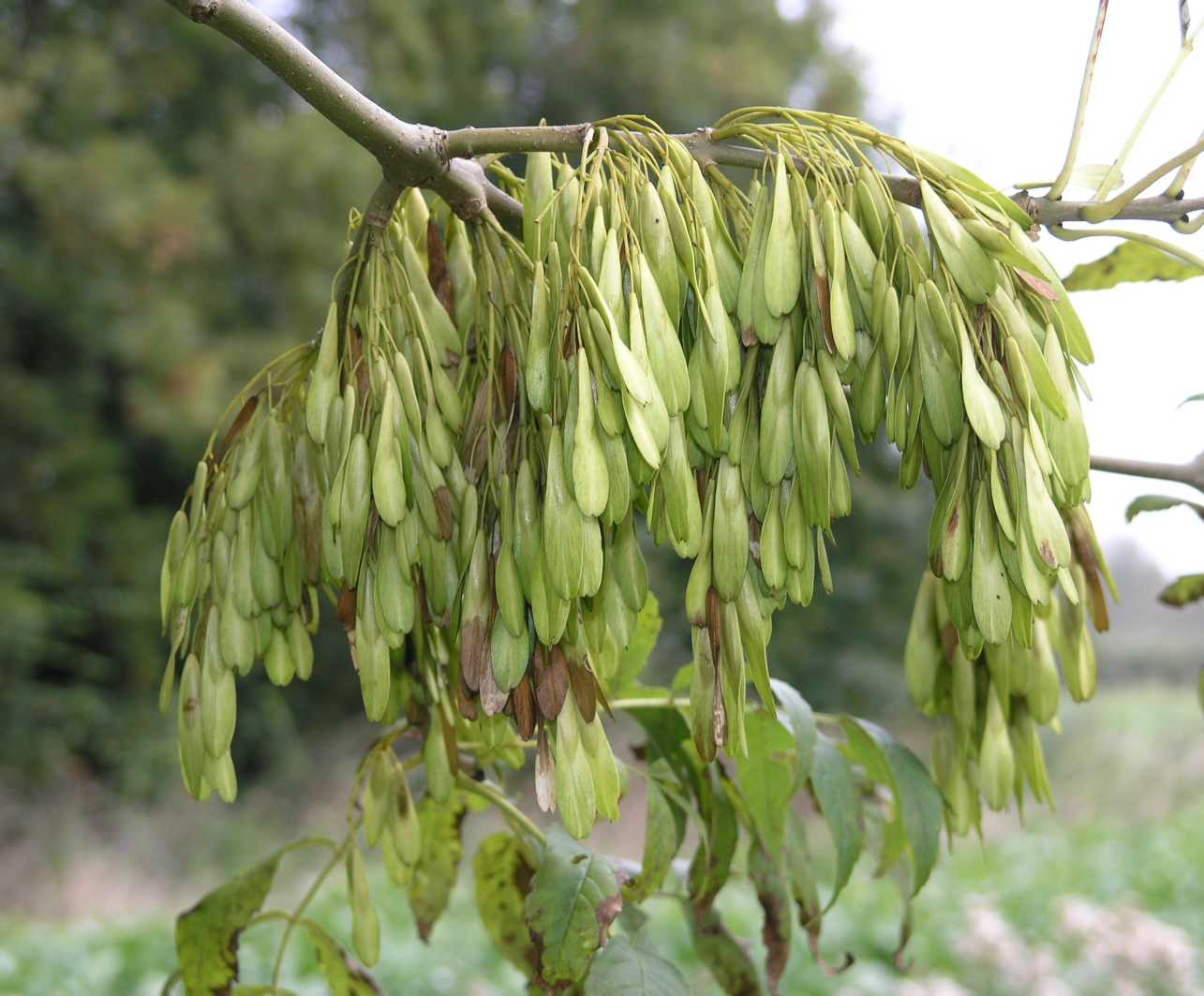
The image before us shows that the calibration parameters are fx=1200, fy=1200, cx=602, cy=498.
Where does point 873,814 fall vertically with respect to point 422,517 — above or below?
below

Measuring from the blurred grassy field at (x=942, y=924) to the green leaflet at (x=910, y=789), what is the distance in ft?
2.34

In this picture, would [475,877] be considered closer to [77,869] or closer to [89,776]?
[77,869]

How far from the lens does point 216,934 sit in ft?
2.80

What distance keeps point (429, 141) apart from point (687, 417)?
8.6 inches

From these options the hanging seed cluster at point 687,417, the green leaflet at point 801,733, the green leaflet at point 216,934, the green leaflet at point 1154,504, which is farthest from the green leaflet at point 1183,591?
the green leaflet at point 216,934

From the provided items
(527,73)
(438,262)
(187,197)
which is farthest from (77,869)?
(527,73)

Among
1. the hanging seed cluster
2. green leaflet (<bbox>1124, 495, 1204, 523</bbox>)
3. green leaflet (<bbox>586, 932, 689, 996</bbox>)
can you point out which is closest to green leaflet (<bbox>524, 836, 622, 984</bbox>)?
green leaflet (<bbox>586, 932, 689, 996</bbox>)

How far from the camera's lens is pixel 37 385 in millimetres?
5754

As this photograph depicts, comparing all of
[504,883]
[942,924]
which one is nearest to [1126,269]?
[504,883]

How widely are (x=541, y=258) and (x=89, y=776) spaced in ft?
19.2

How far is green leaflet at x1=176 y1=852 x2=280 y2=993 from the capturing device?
2.78 feet

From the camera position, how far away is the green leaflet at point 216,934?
847 mm

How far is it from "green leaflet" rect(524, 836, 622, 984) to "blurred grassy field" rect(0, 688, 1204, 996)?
31.5 inches

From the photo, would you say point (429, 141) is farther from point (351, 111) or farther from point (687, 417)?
point (687, 417)
